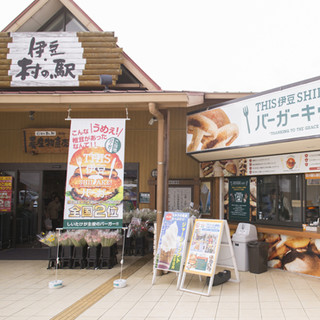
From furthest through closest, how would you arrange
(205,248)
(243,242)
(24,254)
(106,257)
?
(24,254) < (106,257) < (243,242) < (205,248)

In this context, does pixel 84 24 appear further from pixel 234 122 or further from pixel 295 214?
pixel 295 214

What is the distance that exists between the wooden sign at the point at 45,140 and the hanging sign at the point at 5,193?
45.9 inches

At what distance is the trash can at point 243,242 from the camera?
7.74 m

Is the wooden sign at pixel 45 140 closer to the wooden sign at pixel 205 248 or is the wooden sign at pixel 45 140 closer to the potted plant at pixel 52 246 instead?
the potted plant at pixel 52 246

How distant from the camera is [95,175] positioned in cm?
712

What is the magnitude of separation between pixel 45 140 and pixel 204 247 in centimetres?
685

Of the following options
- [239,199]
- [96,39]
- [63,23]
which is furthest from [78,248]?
[63,23]

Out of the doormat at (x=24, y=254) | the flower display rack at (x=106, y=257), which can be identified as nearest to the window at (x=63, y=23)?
the flower display rack at (x=106, y=257)

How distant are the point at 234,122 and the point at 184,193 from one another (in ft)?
11.7

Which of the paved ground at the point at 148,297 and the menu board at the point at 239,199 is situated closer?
the paved ground at the point at 148,297

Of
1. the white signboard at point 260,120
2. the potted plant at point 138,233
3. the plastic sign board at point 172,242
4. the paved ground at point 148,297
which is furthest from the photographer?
the potted plant at point 138,233

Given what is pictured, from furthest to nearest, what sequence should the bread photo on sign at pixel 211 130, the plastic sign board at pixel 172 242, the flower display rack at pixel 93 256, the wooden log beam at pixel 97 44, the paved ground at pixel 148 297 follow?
the wooden log beam at pixel 97 44
the flower display rack at pixel 93 256
the bread photo on sign at pixel 211 130
the plastic sign board at pixel 172 242
the paved ground at pixel 148 297

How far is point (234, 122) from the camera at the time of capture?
7.58 metres

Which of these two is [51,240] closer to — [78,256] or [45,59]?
[78,256]
